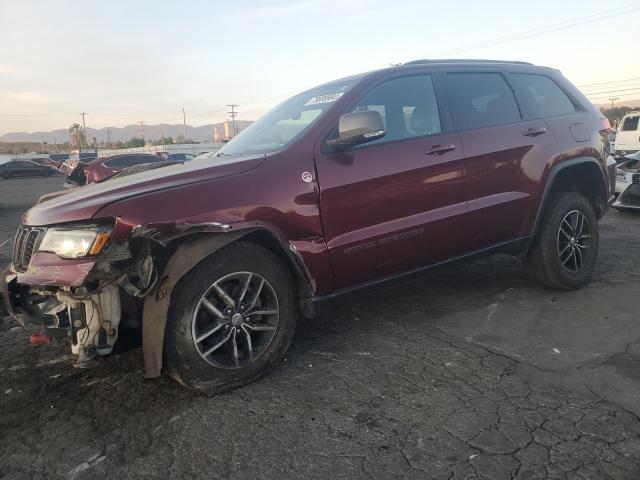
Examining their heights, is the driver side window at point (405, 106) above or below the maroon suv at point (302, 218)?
above

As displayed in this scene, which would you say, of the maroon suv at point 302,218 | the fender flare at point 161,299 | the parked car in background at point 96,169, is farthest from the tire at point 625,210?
the parked car in background at point 96,169

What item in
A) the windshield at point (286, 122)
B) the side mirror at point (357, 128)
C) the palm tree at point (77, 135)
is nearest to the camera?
the side mirror at point (357, 128)

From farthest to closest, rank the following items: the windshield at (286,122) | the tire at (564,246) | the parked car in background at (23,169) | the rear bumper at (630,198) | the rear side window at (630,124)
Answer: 1. the parked car in background at (23,169)
2. the rear side window at (630,124)
3. the rear bumper at (630,198)
4. the tire at (564,246)
5. the windshield at (286,122)

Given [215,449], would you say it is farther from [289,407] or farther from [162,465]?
[289,407]

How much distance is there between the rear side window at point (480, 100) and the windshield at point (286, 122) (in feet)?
2.89

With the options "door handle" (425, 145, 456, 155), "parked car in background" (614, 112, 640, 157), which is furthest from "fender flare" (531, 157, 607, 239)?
"parked car in background" (614, 112, 640, 157)

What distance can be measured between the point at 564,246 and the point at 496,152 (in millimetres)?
1188

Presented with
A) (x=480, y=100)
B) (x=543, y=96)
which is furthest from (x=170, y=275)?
(x=543, y=96)

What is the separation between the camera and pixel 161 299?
8.97 feet

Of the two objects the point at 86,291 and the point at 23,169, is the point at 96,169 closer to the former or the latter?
the point at 86,291

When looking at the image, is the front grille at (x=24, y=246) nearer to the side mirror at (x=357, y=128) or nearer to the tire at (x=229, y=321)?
the tire at (x=229, y=321)

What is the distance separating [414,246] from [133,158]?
66.7 ft

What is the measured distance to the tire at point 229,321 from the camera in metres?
2.78

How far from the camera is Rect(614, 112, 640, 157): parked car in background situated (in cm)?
1912
